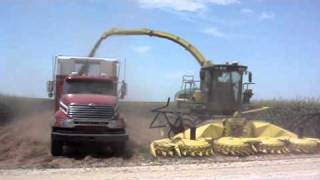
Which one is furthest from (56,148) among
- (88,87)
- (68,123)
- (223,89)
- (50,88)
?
(223,89)

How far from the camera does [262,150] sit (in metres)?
20.0

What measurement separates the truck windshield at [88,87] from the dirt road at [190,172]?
5008mm

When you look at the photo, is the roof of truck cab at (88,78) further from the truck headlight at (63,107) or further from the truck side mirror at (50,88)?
the truck side mirror at (50,88)

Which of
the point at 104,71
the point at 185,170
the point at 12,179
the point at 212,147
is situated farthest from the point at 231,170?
the point at 104,71

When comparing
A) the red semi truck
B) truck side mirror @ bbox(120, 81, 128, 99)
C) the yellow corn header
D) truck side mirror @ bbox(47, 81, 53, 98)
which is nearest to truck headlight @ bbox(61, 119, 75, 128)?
the red semi truck

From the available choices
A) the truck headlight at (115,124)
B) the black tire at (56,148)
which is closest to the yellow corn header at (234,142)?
the truck headlight at (115,124)

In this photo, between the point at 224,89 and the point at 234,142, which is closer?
the point at 234,142

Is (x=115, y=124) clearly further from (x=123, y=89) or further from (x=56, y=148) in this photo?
(x=123, y=89)

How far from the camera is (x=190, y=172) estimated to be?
15.4 m

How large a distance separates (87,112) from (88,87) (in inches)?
62.3

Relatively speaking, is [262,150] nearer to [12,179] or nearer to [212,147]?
[212,147]

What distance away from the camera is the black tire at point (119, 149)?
19.8 meters

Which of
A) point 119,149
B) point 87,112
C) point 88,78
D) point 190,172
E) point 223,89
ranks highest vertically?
point 88,78

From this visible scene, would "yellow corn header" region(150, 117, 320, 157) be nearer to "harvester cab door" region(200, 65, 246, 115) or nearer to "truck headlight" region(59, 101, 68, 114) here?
"harvester cab door" region(200, 65, 246, 115)
